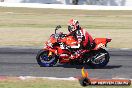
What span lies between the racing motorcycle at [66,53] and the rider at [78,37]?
0.08m

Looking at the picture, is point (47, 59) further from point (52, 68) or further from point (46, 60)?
point (52, 68)

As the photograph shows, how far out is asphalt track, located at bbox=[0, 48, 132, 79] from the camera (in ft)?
47.2

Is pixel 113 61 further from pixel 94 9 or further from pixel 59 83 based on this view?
pixel 94 9

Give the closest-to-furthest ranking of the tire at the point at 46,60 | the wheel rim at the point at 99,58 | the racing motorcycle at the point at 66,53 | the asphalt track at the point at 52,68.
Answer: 1. the asphalt track at the point at 52,68
2. the racing motorcycle at the point at 66,53
3. the tire at the point at 46,60
4. the wheel rim at the point at 99,58

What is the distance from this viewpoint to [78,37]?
15.6m

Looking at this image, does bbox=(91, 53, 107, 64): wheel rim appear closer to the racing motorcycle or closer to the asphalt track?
the racing motorcycle

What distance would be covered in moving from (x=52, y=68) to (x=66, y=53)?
2.35ft

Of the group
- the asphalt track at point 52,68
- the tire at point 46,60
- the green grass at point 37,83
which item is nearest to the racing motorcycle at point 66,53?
the tire at point 46,60

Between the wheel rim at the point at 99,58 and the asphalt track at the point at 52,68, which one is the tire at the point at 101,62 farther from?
the asphalt track at the point at 52,68

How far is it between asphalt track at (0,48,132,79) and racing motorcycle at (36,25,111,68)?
255mm

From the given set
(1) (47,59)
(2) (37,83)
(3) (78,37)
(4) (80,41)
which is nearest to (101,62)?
(4) (80,41)

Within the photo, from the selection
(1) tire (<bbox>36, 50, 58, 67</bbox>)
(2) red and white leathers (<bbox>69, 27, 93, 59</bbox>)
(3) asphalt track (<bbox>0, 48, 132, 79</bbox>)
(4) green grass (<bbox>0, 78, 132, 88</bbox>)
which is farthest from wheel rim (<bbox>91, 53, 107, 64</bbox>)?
(4) green grass (<bbox>0, 78, 132, 88</bbox>)

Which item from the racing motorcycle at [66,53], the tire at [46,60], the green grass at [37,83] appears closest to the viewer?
the green grass at [37,83]

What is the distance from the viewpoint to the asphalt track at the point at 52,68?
14391 mm
